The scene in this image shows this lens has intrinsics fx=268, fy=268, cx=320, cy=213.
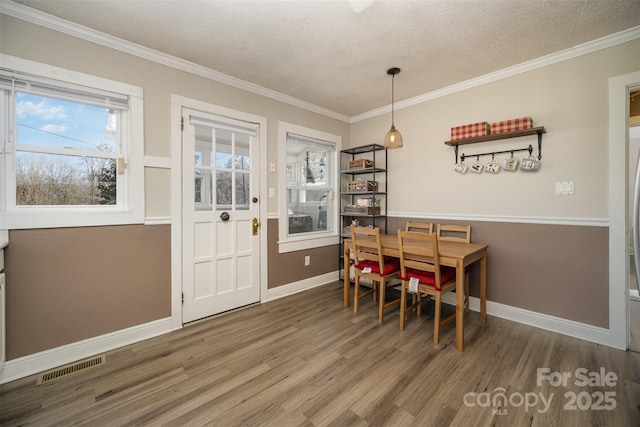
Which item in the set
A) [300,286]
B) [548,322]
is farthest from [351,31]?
[548,322]

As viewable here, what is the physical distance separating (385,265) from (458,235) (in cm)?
99

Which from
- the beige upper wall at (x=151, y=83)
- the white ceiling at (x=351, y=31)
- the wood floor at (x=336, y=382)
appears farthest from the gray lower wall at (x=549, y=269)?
the beige upper wall at (x=151, y=83)

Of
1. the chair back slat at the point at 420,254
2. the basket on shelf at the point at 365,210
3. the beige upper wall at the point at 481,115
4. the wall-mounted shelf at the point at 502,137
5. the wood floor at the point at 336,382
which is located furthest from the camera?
the basket on shelf at the point at 365,210

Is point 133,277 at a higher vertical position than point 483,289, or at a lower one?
higher

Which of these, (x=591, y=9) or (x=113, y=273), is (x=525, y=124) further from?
(x=113, y=273)

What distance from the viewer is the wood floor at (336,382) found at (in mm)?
1516

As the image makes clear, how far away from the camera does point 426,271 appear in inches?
96.5

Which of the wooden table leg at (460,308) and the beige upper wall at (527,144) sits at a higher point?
the beige upper wall at (527,144)

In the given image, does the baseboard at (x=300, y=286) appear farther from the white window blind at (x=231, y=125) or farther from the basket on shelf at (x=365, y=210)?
the white window blind at (x=231, y=125)

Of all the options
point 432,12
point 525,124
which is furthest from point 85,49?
point 525,124

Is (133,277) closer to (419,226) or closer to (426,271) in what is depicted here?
(426,271)

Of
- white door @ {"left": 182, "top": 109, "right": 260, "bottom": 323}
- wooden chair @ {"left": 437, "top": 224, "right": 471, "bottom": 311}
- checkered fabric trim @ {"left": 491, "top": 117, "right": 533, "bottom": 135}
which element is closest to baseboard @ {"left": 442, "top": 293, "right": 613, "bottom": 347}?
wooden chair @ {"left": 437, "top": 224, "right": 471, "bottom": 311}

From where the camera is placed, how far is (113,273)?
2189mm

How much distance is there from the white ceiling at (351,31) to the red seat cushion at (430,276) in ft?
6.50
